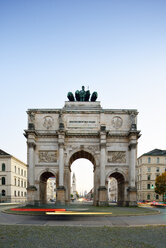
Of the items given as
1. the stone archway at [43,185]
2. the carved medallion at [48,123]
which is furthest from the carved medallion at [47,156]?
the carved medallion at [48,123]

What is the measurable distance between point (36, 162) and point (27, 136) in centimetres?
427

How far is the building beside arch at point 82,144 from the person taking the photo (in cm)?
3747

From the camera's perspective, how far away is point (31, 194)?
36.0m

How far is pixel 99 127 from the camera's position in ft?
129

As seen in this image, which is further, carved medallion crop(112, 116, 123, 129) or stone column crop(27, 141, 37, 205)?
carved medallion crop(112, 116, 123, 129)

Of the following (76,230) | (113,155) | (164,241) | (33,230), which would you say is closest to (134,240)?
(164,241)

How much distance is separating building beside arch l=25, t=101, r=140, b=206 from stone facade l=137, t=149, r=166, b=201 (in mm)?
34105

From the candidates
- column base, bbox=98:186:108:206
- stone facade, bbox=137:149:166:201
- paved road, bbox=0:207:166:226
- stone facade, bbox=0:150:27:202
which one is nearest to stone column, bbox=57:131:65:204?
column base, bbox=98:186:108:206

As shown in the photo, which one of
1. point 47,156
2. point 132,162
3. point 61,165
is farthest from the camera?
point 47,156

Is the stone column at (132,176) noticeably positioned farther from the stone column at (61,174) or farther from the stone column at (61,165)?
the stone column at (61,165)

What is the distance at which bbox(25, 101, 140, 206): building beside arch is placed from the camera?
37.5 metres

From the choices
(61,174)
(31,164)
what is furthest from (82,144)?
(31,164)

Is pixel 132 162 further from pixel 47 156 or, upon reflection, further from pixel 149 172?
→ pixel 149 172

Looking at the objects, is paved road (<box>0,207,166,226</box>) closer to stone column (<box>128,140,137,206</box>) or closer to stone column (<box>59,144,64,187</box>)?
stone column (<box>128,140,137,206</box>)
